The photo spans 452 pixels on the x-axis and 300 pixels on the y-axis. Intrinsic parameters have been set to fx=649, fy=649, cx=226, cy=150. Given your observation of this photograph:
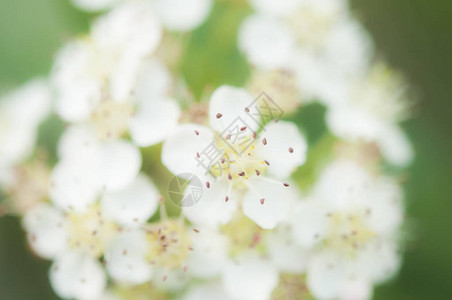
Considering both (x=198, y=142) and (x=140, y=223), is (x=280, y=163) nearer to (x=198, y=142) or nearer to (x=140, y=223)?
(x=198, y=142)

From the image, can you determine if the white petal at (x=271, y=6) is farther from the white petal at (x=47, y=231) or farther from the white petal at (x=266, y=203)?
the white petal at (x=47, y=231)

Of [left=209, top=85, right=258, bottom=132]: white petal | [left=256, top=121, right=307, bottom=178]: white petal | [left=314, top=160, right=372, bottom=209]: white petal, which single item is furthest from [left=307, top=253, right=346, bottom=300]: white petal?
[left=209, top=85, right=258, bottom=132]: white petal

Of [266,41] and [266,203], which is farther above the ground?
[266,41]

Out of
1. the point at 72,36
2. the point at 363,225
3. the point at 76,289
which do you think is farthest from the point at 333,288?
the point at 72,36

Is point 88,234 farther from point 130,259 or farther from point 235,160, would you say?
point 235,160

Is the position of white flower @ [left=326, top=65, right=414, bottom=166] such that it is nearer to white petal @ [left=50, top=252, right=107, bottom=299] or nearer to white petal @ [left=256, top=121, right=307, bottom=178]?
white petal @ [left=256, top=121, right=307, bottom=178]

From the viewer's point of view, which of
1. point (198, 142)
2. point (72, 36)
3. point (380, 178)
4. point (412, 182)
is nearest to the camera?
point (198, 142)

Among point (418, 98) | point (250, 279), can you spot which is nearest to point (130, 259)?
point (250, 279)

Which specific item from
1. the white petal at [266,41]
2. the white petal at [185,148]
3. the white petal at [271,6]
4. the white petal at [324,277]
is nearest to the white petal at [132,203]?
the white petal at [185,148]
